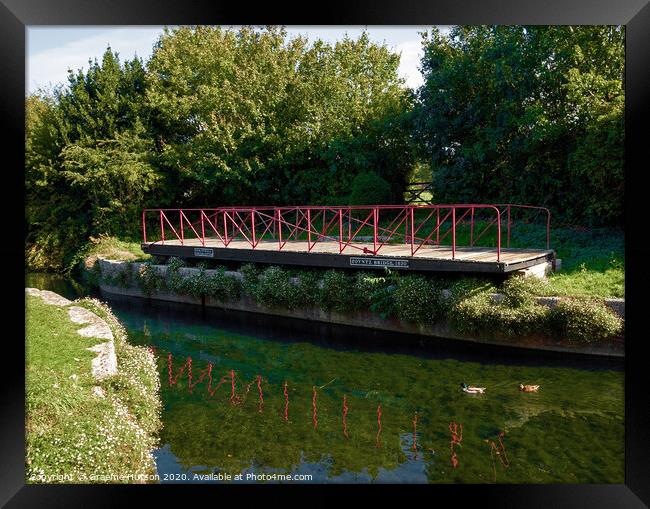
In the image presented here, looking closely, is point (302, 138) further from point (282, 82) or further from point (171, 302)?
point (171, 302)

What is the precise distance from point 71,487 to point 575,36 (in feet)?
46.7

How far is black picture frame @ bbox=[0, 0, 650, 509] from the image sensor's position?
16.7 ft

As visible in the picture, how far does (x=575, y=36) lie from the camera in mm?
13641

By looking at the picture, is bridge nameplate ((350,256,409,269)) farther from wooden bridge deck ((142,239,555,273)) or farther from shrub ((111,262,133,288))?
shrub ((111,262,133,288))

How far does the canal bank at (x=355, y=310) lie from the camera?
10.0 meters

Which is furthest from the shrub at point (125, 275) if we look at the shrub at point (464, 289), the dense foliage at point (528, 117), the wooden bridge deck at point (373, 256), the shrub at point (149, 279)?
the shrub at point (464, 289)

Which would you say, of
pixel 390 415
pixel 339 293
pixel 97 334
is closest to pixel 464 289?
pixel 339 293

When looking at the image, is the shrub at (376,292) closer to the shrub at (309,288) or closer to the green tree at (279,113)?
the shrub at (309,288)

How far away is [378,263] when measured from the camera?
40.4 ft

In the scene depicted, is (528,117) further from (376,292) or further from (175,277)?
(175,277)

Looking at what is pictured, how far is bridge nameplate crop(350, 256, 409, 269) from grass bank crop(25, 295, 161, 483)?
17.3ft

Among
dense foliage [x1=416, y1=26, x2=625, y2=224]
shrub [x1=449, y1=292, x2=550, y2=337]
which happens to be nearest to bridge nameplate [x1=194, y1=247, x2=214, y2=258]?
dense foliage [x1=416, y1=26, x2=625, y2=224]

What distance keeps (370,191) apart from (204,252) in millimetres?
5771
